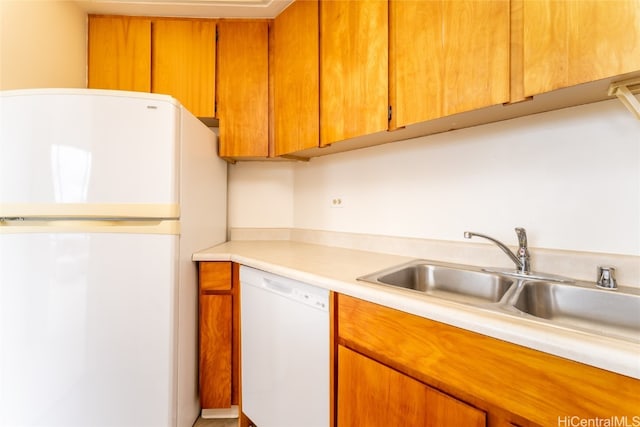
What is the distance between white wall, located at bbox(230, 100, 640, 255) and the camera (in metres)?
0.85

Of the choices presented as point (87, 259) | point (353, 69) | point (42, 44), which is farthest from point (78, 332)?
point (353, 69)

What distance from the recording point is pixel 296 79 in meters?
1.46

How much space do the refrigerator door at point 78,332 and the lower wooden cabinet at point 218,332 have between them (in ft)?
0.88

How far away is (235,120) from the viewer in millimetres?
1672

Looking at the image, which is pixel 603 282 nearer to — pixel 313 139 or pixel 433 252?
pixel 433 252

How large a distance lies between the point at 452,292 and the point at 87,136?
66.5 inches

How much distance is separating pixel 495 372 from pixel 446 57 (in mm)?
966

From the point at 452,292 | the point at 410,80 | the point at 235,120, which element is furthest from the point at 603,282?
the point at 235,120

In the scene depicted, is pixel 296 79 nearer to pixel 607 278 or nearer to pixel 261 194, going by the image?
pixel 261 194

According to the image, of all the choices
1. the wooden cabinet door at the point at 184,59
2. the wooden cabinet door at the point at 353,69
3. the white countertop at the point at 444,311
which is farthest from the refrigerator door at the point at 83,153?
the wooden cabinet door at the point at 353,69

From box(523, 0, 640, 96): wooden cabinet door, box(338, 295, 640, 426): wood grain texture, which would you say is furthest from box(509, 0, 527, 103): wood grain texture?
box(338, 295, 640, 426): wood grain texture

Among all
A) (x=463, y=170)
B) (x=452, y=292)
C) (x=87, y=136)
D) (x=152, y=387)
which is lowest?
(x=152, y=387)

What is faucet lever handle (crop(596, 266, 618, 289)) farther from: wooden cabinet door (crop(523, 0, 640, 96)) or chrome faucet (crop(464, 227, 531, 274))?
wooden cabinet door (crop(523, 0, 640, 96))

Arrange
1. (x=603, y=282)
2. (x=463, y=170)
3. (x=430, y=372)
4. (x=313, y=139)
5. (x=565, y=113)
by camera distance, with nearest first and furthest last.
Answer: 1. (x=430, y=372)
2. (x=603, y=282)
3. (x=565, y=113)
4. (x=463, y=170)
5. (x=313, y=139)
